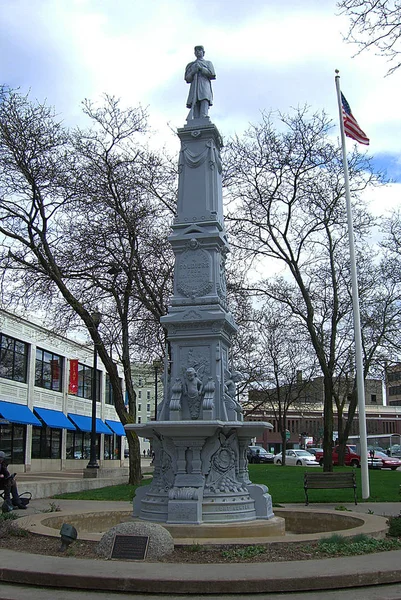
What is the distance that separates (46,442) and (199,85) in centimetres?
3357

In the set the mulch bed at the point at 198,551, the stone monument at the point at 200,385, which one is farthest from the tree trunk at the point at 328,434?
the mulch bed at the point at 198,551

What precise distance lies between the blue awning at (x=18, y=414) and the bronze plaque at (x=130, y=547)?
27580 mm

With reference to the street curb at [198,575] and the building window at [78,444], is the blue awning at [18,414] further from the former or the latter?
the street curb at [198,575]

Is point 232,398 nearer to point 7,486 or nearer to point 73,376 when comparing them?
point 7,486

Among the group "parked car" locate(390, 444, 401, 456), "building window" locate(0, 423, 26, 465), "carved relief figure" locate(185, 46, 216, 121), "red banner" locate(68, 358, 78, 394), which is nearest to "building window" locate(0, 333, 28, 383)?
"building window" locate(0, 423, 26, 465)

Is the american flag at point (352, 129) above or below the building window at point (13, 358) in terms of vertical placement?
above

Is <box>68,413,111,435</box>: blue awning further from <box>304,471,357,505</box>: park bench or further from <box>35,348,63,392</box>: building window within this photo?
<box>304,471,357,505</box>: park bench

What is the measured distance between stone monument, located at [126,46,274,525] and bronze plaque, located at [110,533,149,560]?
1992 millimetres

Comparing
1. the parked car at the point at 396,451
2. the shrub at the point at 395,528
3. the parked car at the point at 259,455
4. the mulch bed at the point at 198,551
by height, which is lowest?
the parked car at the point at 259,455

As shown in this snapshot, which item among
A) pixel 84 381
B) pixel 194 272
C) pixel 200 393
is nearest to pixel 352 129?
pixel 194 272

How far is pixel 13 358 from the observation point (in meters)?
37.9

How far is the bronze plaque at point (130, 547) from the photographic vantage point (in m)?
8.01

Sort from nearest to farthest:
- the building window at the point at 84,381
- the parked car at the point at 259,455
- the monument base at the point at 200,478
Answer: the monument base at the point at 200,478 → the building window at the point at 84,381 → the parked car at the point at 259,455

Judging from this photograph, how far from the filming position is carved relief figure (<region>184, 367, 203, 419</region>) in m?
11.1
